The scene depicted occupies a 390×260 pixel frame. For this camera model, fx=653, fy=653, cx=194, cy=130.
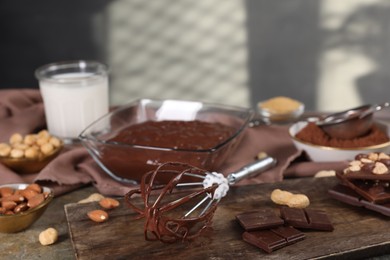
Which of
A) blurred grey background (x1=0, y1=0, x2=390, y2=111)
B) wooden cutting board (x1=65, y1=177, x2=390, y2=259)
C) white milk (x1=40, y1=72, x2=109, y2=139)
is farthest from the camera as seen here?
blurred grey background (x1=0, y1=0, x2=390, y2=111)

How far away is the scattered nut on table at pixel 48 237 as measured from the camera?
1.17 m

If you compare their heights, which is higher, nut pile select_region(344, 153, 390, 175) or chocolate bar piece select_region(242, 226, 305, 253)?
nut pile select_region(344, 153, 390, 175)

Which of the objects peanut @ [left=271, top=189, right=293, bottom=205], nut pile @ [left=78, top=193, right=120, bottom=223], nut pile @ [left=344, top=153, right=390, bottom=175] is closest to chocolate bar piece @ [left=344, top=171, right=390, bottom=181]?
nut pile @ [left=344, top=153, right=390, bottom=175]

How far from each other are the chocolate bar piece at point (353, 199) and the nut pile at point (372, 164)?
1.4 inches

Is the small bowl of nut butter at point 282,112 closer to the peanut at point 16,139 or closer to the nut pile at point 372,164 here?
the nut pile at point 372,164

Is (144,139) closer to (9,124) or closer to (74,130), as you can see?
(74,130)

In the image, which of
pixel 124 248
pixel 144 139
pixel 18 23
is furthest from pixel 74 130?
pixel 18 23

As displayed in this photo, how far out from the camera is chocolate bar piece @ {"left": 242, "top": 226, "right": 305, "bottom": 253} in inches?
42.0

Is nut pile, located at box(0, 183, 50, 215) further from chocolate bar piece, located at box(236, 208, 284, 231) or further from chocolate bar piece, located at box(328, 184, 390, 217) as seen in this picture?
chocolate bar piece, located at box(328, 184, 390, 217)

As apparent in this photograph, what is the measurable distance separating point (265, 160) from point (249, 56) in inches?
97.1

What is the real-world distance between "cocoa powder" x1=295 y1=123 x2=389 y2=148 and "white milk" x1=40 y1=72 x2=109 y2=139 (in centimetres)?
53

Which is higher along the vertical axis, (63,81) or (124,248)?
(63,81)

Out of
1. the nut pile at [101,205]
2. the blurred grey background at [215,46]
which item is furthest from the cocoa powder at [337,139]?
the blurred grey background at [215,46]

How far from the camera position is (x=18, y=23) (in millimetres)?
3498
